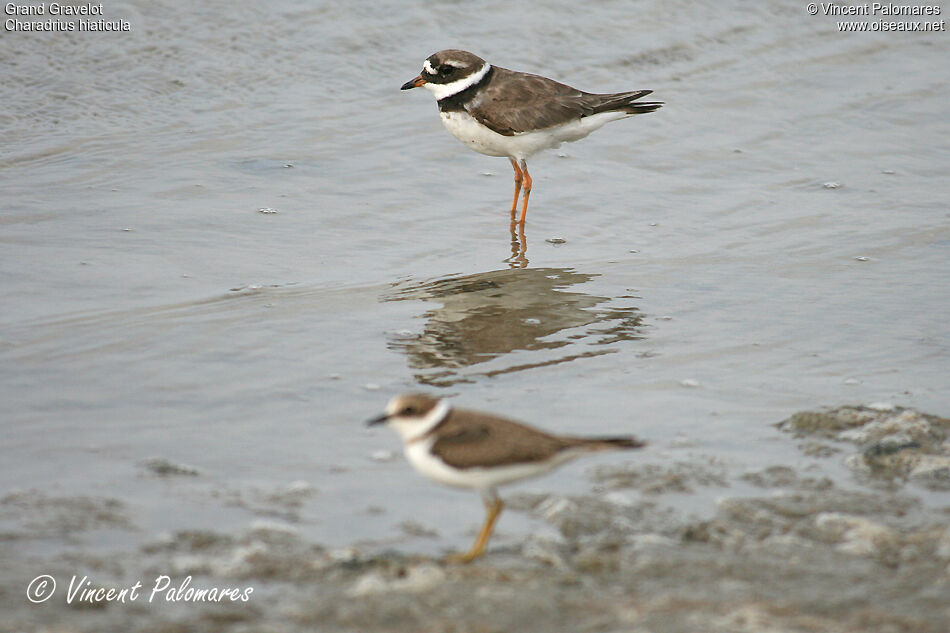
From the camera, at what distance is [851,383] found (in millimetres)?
6254

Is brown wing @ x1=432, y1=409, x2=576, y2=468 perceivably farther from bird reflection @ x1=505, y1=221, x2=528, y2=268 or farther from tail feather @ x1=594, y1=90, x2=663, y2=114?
tail feather @ x1=594, y1=90, x2=663, y2=114

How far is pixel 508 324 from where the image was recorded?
7.28 meters

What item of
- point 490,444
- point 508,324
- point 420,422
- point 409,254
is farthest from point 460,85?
point 490,444

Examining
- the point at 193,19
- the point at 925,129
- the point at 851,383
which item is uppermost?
A: the point at 193,19

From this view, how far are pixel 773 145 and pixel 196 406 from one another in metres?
7.45

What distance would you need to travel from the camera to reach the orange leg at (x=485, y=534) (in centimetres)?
430

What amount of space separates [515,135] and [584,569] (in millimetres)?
6305

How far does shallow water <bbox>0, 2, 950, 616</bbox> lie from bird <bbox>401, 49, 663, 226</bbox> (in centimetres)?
51

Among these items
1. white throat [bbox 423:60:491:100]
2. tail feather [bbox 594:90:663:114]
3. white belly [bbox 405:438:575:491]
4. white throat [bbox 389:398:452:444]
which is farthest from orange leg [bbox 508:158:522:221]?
white belly [bbox 405:438:575:491]

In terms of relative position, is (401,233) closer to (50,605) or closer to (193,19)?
(50,605)

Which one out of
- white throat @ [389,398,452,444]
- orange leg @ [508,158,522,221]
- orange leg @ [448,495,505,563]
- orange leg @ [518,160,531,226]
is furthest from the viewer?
orange leg @ [508,158,522,221]

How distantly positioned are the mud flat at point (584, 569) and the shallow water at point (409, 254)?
168mm

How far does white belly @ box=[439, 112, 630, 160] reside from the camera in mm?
10039

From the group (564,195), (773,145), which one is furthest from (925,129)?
(564,195)
